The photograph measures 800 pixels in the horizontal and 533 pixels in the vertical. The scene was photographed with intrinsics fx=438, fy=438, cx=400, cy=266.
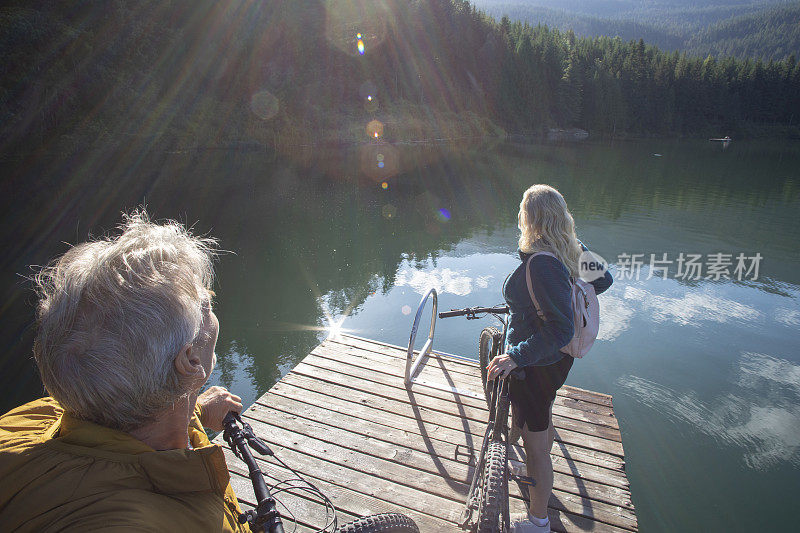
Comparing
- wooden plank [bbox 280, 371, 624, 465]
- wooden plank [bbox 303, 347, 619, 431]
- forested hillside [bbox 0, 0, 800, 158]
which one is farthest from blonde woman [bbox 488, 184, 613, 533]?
forested hillside [bbox 0, 0, 800, 158]

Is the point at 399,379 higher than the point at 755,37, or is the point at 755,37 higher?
the point at 755,37

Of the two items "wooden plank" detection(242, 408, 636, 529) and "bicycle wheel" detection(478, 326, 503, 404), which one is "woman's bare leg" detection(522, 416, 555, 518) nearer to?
"wooden plank" detection(242, 408, 636, 529)

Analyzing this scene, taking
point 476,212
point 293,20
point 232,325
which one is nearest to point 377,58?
point 293,20

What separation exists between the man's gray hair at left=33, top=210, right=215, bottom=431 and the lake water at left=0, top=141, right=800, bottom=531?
481 centimetres

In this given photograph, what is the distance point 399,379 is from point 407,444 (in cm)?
100

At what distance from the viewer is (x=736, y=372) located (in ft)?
22.0

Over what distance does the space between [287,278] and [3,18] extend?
3200cm

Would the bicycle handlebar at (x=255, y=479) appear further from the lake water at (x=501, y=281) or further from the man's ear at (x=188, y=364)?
the lake water at (x=501, y=281)

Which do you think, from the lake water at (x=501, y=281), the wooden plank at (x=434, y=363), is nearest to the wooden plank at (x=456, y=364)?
the wooden plank at (x=434, y=363)

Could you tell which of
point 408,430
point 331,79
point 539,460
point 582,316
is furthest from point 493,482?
point 331,79

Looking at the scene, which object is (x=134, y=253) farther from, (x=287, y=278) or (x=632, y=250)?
(x=632, y=250)

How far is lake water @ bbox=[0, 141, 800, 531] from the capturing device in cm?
524

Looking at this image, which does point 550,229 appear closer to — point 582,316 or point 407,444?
point 582,316

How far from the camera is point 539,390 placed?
2.49m
